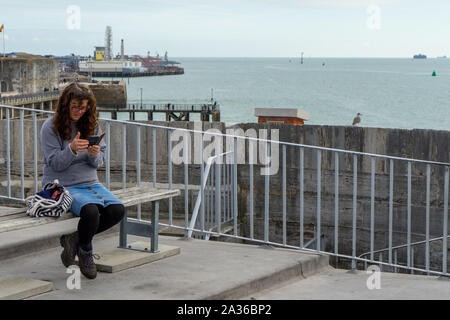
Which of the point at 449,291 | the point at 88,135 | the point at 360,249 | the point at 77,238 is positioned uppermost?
the point at 88,135

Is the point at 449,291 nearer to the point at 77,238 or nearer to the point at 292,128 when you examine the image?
the point at 77,238

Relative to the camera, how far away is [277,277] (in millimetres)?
5801

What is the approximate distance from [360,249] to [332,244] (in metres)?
0.46

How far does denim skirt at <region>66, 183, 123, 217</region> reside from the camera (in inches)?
203

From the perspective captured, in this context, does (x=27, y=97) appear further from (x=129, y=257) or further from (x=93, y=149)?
(x=93, y=149)

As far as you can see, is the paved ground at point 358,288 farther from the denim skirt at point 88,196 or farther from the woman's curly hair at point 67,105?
the woman's curly hair at point 67,105

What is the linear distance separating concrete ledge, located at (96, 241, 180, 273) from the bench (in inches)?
3.3

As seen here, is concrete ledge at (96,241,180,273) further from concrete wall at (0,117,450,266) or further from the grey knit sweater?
concrete wall at (0,117,450,266)

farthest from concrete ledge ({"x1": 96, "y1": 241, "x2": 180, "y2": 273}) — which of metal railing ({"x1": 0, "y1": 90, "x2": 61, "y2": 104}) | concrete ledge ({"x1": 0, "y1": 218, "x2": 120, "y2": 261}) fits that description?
metal railing ({"x1": 0, "y1": 90, "x2": 61, "y2": 104})

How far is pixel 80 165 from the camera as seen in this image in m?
5.48

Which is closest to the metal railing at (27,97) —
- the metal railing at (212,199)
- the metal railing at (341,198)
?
the metal railing at (341,198)

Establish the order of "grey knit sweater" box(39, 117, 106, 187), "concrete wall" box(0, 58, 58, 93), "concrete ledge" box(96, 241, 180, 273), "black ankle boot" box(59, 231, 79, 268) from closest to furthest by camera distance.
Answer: "grey knit sweater" box(39, 117, 106, 187)
"black ankle boot" box(59, 231, 79, 268)
"concrete ledge" box(96, 241, 180, 273)
"concrete wall" box(0, 58, 58, 93)
